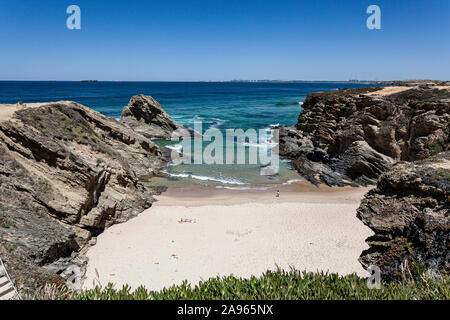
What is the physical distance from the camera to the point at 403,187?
8539 millimetres

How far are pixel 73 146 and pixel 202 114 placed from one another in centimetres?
4797

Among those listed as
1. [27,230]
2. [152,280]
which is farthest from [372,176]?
[27,230]

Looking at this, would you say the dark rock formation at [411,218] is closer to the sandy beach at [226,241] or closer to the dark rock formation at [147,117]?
the sandy beach at [226,241]

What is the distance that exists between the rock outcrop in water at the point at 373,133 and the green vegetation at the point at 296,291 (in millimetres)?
15160

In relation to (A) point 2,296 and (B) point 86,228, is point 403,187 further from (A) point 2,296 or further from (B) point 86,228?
(B) point 86,228

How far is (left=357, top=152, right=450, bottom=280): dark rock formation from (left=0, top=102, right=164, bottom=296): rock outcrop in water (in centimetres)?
1047

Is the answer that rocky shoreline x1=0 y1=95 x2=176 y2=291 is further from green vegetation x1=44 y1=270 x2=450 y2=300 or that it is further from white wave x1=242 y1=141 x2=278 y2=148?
white wave x1=242 y1=141 x2=278 y2=148

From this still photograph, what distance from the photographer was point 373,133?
73.9ft

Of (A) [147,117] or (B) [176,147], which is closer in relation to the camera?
(B) [176,147]

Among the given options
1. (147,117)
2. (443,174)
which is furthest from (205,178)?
(147,117)

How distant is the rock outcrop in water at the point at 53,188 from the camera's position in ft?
32.6

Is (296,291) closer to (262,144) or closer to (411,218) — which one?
(411,218)

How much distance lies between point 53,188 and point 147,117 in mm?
28290
